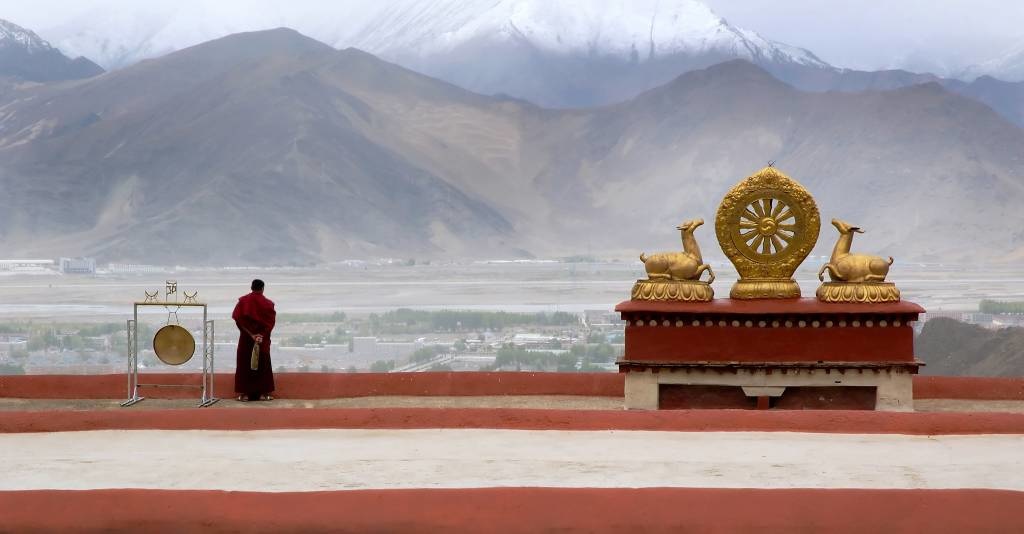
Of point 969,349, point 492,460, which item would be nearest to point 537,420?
point 492,460

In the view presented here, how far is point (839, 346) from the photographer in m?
11.0

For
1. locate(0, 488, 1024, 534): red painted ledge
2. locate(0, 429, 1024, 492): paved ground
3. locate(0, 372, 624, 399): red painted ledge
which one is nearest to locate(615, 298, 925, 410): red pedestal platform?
locate(0, 372, 624, 399): red painted ledge

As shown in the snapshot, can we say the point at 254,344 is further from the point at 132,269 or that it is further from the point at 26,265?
the point at 26,265

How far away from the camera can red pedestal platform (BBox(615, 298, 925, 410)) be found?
10953 mm

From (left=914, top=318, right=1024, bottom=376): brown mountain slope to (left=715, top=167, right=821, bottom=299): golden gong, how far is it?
23322mm

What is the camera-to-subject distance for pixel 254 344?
11.8 meters

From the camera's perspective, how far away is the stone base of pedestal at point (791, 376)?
10969 millimetres

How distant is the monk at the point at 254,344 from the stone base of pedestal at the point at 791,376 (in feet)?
10.9

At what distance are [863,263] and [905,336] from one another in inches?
28.2

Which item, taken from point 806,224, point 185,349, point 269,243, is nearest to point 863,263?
point 806,224

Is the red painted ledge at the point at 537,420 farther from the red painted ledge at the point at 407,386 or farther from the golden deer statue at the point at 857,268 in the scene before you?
the red painted ledge at the point at 407,386

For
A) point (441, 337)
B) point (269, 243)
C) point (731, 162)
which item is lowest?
point (441, 337)

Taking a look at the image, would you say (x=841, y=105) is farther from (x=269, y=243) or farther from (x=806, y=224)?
(x=806, y=224)

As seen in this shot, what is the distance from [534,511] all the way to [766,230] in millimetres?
5722
